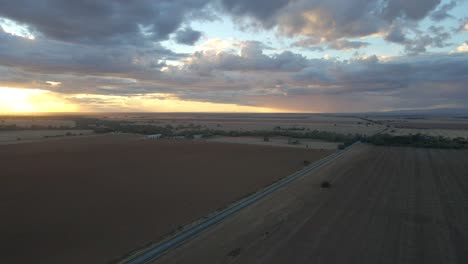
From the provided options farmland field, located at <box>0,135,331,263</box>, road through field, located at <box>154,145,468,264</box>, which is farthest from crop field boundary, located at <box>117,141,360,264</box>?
farmland field, located at <box>0,135,331,263</box>

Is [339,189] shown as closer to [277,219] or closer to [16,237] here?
[277,219]

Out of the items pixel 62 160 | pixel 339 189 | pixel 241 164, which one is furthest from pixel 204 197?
pixel 62 160

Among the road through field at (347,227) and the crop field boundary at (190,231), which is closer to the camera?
the crop field boundary at (190,231)

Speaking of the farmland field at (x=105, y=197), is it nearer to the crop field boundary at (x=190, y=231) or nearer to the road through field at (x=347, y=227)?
the crop field boundary at (x=190, y=231)

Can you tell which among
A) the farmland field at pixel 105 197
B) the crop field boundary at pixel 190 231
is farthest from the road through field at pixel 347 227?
the farmland field at pixel 105 197

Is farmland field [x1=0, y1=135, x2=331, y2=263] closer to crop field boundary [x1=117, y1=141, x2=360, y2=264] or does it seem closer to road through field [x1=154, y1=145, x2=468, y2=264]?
crop field boundary [x1=117, y1=141, x2=360, y2=264]

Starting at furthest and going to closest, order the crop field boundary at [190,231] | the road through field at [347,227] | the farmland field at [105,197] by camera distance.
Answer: the farmland field at [105,197]
the road through field at [347,227]
the crop field boundary at [190,231]
